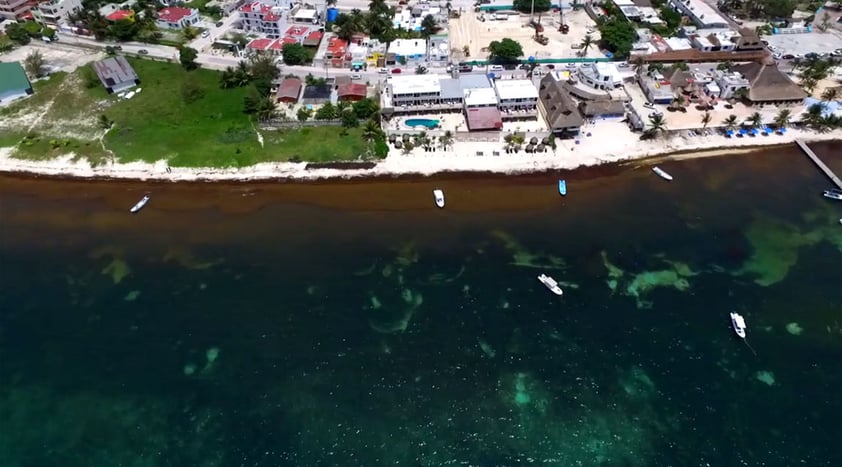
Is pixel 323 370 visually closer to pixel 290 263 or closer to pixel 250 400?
pixel 250 400

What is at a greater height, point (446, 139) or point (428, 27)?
point (428, 27)

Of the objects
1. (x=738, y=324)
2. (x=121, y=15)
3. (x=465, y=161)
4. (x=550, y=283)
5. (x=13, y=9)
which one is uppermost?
(x=13, y=9)

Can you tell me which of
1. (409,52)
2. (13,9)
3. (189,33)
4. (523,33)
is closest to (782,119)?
(523,33)

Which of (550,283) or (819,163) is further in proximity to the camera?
(819,163)

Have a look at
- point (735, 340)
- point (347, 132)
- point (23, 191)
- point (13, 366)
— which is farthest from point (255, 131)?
point (735, 340)

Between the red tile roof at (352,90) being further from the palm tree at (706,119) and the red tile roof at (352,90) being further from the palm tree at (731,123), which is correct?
the palm tree at (731,123)

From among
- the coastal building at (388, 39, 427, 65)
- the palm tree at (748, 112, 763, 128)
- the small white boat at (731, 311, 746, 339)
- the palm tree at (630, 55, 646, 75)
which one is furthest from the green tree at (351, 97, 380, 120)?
the palm tree at (748, 112, 763, 128)

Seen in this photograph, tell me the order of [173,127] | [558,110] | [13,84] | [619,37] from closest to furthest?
[558,110] < [173,127] < [13,84] < [619,37]

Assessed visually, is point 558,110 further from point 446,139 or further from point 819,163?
point 819,163
